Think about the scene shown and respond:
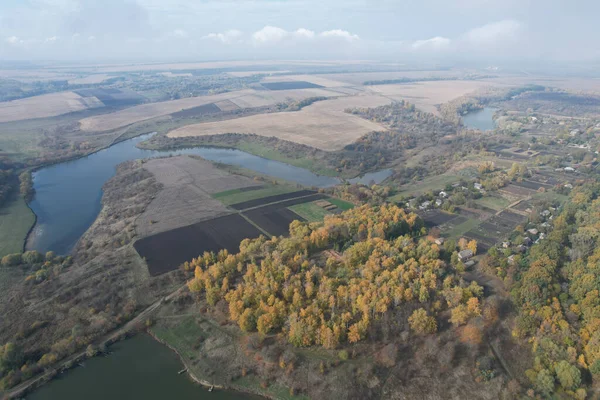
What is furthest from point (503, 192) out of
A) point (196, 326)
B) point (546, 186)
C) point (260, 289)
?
point (196, 326)

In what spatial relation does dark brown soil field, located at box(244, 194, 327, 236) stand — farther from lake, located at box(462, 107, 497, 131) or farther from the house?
lake, located at box(462, 107, 497, 131)

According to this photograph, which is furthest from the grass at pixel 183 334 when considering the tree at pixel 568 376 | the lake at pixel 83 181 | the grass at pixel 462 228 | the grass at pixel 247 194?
the grass at pixel 462 228

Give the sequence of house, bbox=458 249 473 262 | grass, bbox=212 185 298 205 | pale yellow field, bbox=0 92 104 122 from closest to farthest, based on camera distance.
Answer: house, bbox=458 249 473 262 → grass, bbox=212 185 298 205 → pale yellow field, bbox=0 92 104 122

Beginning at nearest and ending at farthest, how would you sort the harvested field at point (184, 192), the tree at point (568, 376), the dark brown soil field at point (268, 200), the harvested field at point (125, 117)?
1. the tree at point (568, 376)
2. the harvested field at point (184, 192)
3. the dark brown soil field at point (268, 200)
4. the harvested field at point (125, 117)

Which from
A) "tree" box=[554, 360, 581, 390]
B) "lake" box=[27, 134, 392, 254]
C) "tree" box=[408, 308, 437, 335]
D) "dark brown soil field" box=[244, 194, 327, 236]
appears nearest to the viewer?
"tree" box=[554, 360, 581, 390]

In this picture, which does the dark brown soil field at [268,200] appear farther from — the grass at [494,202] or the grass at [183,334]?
the grass at [494,202]

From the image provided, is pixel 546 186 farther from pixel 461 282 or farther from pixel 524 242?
pixel 461 282

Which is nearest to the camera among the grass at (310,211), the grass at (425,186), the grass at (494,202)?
the grass at (310,211)

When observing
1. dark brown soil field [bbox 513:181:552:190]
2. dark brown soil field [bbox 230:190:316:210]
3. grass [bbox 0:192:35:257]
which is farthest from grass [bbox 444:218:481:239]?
grass [bbox 0:192:35:257]
